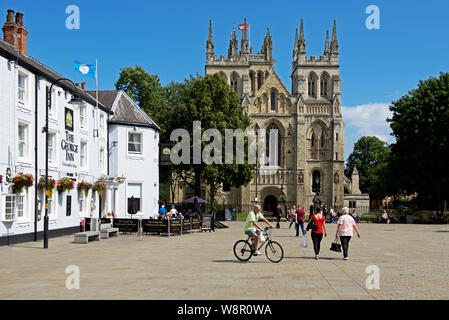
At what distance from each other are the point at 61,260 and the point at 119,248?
4475mm

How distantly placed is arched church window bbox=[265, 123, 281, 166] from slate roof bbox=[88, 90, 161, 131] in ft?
127

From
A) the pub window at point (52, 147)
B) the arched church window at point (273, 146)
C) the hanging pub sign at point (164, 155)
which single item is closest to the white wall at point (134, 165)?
the hanging pub sign at point (164, 155)

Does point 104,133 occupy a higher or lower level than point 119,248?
higher

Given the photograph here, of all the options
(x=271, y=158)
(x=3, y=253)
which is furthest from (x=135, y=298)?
(x=271, y=158)

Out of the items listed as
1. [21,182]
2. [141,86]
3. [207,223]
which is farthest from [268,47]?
[21,182]

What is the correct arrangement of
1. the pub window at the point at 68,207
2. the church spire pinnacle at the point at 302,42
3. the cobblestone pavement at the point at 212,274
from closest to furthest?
the cobblestone pavement at the point at 212,274
the pub window at the point at 68,207
the church spire pinnacle at the point at 302,42

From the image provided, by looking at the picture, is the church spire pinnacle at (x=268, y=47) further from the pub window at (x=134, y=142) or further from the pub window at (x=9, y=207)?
the pub window at (x=9, y=207)

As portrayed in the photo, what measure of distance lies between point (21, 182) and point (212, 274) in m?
12.8

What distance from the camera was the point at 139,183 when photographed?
117ft

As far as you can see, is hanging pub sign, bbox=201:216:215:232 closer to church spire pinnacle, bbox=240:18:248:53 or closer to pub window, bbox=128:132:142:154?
pub window, bbox=128:132:142:154

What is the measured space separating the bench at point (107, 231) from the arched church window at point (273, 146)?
158 ft

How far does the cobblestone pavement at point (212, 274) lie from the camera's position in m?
10.2

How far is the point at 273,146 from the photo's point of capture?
7450 centimetres
